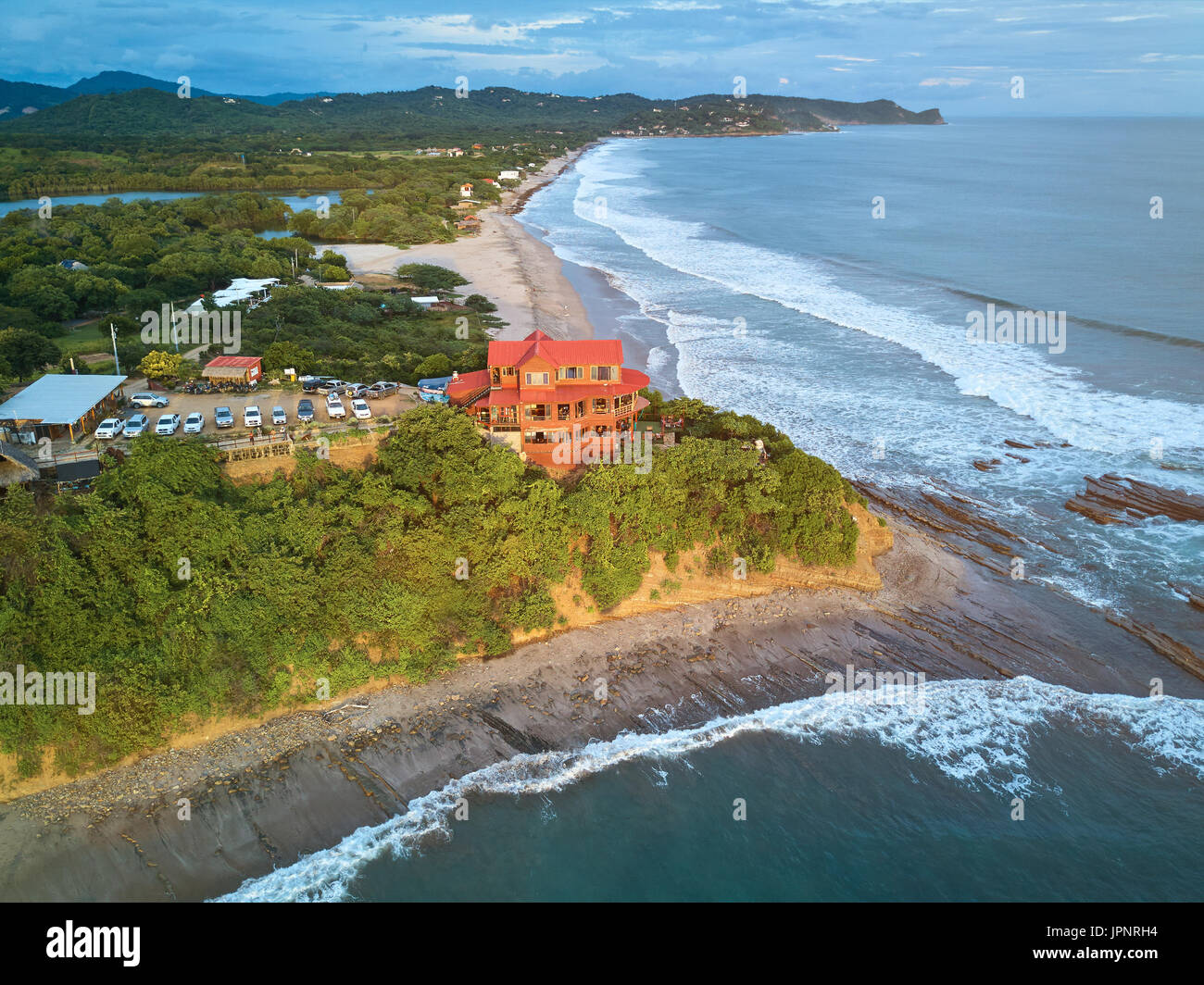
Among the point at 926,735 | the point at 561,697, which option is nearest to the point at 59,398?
the point at 561,697

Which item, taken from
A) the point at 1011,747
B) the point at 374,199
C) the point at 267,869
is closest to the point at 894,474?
the point at 1011,747

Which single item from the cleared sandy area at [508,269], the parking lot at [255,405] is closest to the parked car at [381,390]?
the parking lot at [255,405]

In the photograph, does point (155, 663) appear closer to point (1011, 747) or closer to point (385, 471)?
point (385, 471)

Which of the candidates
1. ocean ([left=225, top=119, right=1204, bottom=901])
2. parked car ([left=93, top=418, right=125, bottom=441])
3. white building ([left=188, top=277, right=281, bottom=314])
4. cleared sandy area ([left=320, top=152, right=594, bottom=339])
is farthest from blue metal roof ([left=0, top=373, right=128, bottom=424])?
cleared sandy area ([left=320, top=152, right=594, bottom=339])

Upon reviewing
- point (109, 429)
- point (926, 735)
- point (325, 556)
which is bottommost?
point (926, 735)

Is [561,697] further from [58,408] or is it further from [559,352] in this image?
[58,408]
